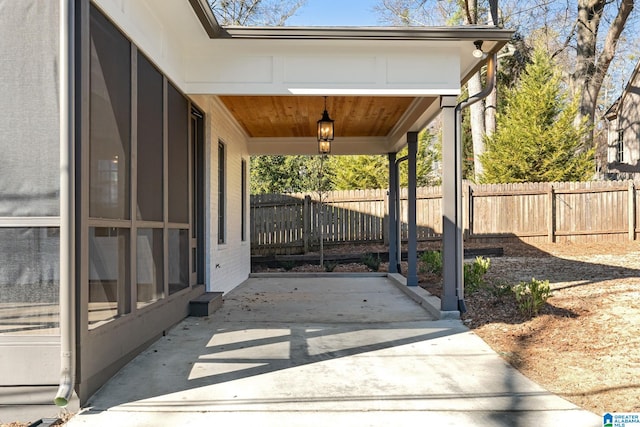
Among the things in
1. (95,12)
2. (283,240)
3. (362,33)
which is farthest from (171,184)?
(283,240)

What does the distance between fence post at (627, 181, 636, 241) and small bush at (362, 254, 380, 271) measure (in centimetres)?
656

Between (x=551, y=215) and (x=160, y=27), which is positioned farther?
(x=551, y=215)

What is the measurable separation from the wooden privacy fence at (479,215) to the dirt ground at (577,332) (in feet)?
14.5

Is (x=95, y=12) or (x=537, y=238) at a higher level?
(x=95, y=12)

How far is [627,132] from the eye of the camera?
2091cm

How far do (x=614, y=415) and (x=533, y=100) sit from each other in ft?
46.3

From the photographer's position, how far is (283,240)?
13.7m

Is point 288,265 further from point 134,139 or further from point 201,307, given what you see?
point 134,139

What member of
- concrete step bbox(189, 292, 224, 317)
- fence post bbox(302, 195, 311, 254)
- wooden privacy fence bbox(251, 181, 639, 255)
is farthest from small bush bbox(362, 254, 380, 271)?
concrete step bbox(189, 292, 224, 317)

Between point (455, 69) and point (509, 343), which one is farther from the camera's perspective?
point (455, 69)

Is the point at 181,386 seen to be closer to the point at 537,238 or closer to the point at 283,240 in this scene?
the point at 283,240

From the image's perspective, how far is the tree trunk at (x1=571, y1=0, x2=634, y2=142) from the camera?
17.6 metres

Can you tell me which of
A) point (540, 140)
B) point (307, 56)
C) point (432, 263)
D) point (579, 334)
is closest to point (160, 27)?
point (307, 56)

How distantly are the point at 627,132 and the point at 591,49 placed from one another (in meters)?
4.76
